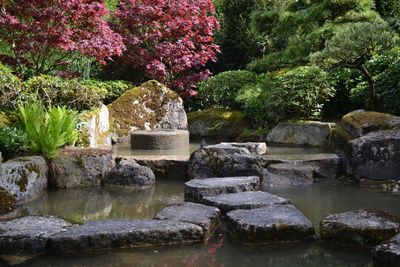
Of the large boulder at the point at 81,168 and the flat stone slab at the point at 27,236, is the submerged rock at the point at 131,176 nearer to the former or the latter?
the large boulder at the point at 81,168

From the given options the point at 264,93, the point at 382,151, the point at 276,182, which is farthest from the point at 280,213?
the point at 264,93

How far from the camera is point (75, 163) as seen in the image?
21.4ft

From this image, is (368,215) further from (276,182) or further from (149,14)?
(149,14)

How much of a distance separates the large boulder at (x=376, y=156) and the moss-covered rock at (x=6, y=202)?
163 inches

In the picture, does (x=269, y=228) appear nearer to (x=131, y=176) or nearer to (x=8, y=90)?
(x=131, y=176)

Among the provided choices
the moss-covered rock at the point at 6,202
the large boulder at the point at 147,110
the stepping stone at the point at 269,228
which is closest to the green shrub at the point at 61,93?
the large boulder at the point at 147,110

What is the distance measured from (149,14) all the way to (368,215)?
8563 mm

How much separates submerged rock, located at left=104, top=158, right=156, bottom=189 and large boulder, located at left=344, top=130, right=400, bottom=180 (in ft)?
8.56

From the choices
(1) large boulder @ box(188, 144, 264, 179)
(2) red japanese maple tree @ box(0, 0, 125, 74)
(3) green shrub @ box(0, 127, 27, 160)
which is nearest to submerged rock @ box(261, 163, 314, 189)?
(1) large boulder @ box(188, 144, 264, 179)

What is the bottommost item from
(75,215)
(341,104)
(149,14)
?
(75,215)

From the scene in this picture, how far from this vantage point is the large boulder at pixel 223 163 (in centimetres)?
657

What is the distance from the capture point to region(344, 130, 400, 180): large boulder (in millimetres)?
6327

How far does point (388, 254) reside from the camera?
3486 mm

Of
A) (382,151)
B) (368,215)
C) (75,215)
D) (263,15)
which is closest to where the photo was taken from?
(368,215)
